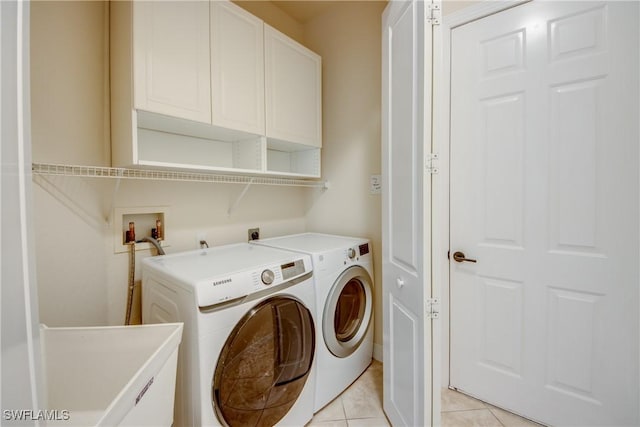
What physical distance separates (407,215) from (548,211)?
80 cm

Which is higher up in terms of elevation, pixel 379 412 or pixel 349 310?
pixel 349 310

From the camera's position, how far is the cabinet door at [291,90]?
1779 mm

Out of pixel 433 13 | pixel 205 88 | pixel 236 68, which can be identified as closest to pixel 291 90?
pixel 236 68

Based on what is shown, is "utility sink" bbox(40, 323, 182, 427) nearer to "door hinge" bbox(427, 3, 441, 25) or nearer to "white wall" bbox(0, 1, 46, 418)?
"white wall" bbox(0, 1, 46, 418)

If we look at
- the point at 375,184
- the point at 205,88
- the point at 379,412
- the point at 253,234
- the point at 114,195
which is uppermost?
the point at 205,88

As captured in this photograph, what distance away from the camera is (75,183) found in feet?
4.35

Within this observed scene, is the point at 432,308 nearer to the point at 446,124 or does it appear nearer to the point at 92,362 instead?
the point at 446,124

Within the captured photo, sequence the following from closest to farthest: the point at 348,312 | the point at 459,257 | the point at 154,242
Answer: the point at 154,242 < the point at 459,257 < the point at 348,312

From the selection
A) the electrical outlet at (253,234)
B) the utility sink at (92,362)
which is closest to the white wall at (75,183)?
the utility sink at (92,362)

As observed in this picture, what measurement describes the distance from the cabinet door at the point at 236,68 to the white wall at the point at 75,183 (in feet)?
1.77

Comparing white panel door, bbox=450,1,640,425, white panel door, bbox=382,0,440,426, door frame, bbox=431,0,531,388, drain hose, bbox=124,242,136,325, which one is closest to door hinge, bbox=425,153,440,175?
white panel door, bbox=382,0,440,426

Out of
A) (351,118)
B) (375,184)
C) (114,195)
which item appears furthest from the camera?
(351,118)

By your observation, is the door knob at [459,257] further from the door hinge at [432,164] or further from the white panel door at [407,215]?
the door hinge at [432,164]

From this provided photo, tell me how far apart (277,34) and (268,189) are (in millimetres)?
1088
